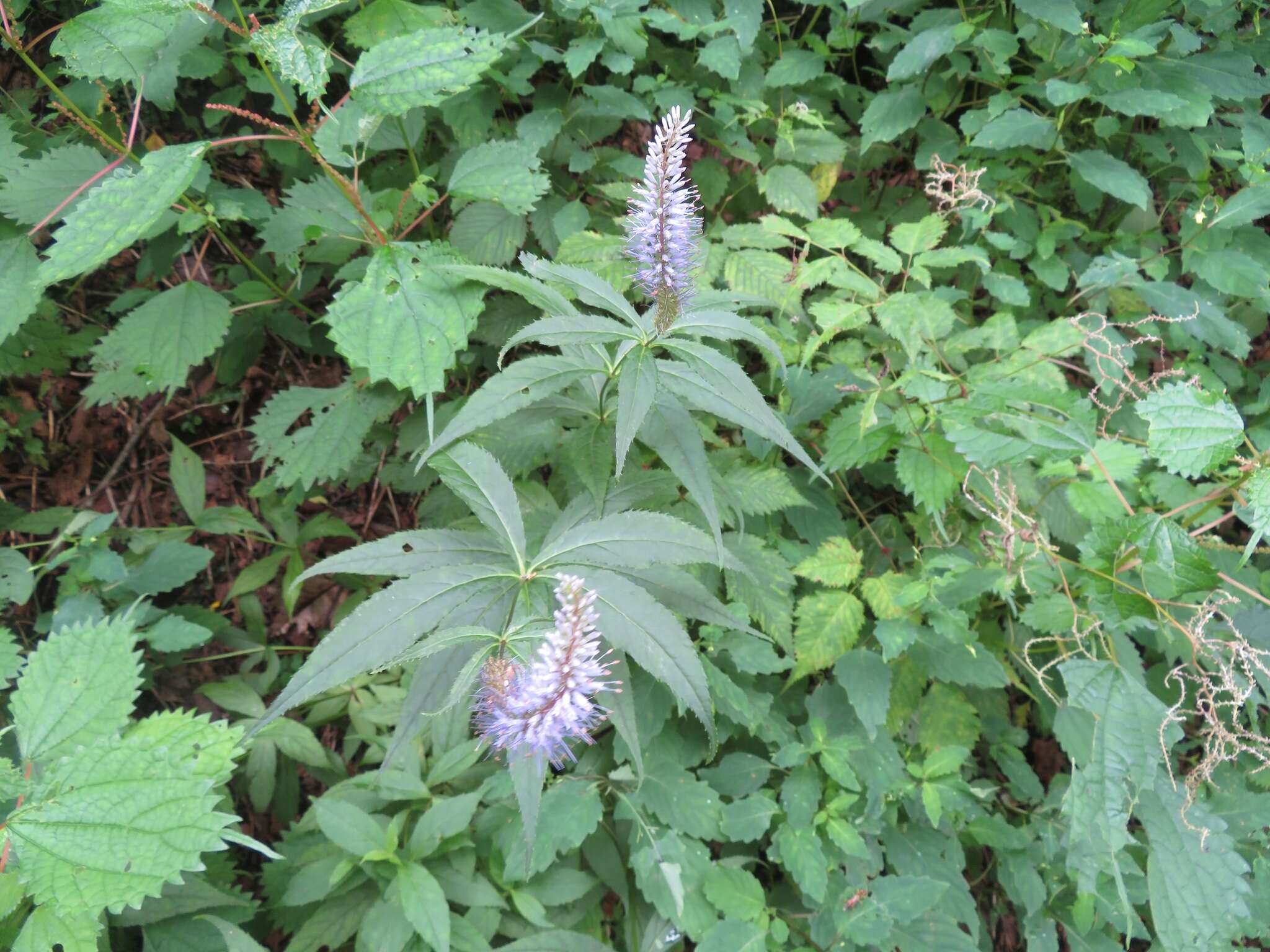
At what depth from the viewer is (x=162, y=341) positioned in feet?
7.67

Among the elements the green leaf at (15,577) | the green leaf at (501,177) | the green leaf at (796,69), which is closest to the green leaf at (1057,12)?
the green leaf at (796,69)

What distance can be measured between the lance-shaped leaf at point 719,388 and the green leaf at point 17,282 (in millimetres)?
1766

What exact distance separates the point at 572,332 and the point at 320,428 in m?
1.38

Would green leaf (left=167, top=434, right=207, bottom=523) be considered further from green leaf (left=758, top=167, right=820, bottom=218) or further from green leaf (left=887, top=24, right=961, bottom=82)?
green leaf (left=887, top=24, right=961, bottom=82)

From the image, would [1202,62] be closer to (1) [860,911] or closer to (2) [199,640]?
(1) [860,911]

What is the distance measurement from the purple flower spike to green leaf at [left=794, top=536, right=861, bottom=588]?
3.38 ft

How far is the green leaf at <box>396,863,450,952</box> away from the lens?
6.07 feet

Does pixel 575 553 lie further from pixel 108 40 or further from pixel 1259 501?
pixel 108 40

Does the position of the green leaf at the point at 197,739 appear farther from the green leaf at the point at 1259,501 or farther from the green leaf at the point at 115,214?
the green leaf at the point at 1259,501

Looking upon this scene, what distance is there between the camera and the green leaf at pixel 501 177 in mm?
2123

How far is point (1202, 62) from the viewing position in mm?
2623

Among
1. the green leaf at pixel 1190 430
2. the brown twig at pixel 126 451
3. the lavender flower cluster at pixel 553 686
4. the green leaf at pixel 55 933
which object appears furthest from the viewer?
the brown twig at pixel 126 451

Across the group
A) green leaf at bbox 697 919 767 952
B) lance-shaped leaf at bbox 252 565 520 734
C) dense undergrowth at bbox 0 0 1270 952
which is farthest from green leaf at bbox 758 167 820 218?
green leaf at bbox 697 919 767 952

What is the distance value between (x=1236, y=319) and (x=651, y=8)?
8.64 ft
